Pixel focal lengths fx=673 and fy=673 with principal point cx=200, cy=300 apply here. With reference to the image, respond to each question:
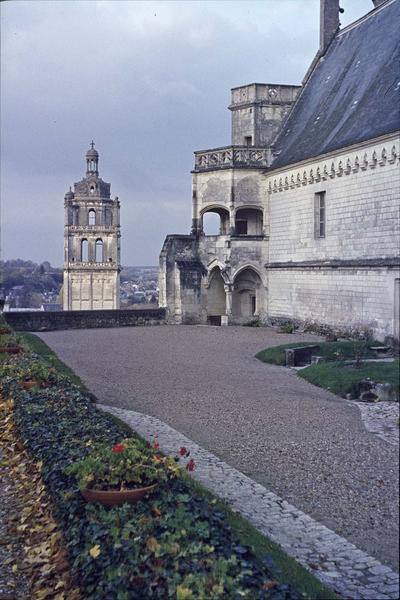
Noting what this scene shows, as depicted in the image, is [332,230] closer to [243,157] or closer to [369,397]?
[243,157]

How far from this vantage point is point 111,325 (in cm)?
2411

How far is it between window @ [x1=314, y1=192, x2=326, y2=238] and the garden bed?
14016 mm

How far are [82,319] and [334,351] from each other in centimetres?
2033

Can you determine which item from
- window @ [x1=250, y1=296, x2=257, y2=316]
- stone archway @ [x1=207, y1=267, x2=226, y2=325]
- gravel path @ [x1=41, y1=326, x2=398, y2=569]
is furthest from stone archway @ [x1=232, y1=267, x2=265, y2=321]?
gravel path @ [x1=41, y1=326, x2=398, y2=569]

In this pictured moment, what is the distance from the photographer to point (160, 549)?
3.90 m

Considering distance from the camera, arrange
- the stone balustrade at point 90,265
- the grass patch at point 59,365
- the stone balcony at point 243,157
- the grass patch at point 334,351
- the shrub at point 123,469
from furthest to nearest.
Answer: the stone balustrade at point 90,265, the stone balcony at point 243,157, the grass patch at point 59,365, the shrub at point 123,469, the grass patch at point 334,351

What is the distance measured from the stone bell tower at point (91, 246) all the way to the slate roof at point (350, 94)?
1826 inches

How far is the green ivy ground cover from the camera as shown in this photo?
347cm

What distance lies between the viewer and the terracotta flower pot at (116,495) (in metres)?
4.74

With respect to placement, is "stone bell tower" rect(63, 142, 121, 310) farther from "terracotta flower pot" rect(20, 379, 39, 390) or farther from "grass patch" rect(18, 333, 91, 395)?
"terracotta flower pot" rect(20, 379, 39, 390)

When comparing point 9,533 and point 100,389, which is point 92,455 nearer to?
point 9,533

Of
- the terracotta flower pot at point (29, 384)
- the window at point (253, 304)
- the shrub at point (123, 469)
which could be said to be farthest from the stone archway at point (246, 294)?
the shrub at point (123, 469)

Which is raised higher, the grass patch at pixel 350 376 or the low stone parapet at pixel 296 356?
the grass patch at pixel 350 376

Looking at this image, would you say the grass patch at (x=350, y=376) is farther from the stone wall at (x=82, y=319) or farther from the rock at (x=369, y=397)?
the stone wall at (x=82, y=319)
